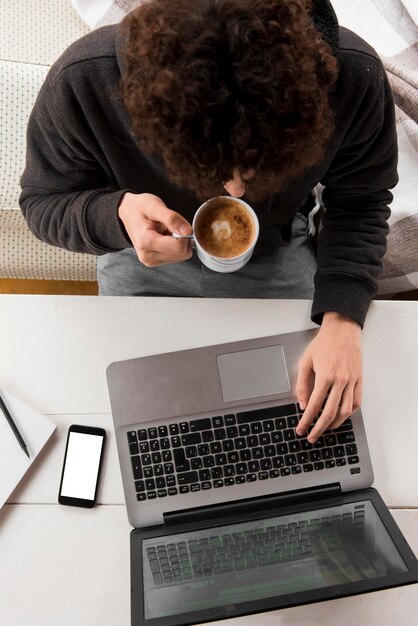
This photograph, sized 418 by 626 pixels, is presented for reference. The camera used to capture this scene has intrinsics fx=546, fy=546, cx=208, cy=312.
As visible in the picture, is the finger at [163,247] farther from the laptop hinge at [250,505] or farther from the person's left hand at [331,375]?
the laptop hinge at [250,505]

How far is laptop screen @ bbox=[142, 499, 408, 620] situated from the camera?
708mm

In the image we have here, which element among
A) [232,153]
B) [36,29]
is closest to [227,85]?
[232,153]

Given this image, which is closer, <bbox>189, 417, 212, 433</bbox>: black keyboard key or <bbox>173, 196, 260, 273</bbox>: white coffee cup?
<bbox>173, 196, 260, 273</bbox>: white coffee cup

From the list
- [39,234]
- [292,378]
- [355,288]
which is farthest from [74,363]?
[355,288]

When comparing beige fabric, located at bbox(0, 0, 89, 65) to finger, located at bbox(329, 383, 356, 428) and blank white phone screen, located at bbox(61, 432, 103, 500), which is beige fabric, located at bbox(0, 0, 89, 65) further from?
finger, located at bbox(329, 383, 356, 428)

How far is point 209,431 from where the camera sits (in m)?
0.83

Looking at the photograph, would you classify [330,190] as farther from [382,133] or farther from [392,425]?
[392,425]

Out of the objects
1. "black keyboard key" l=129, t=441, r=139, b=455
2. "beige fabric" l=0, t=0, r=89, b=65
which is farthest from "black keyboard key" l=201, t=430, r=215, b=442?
"beige fabric" l=0, t=0, r=89, b=65

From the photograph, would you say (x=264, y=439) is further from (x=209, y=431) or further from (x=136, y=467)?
(x=136, y=467)

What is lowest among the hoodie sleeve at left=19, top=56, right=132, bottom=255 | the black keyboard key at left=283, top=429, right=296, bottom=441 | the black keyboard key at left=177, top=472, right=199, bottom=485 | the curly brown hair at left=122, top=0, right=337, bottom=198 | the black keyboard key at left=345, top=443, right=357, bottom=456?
the black keyboard key at left=177, top=472, right=199, bottom=485

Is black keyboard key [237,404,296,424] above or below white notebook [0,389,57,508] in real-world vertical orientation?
above

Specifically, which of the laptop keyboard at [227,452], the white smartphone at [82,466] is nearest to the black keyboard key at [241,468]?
the laptop keyboard at [227,452]

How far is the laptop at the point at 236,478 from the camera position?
2.48ft

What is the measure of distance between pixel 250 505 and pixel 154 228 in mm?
429
